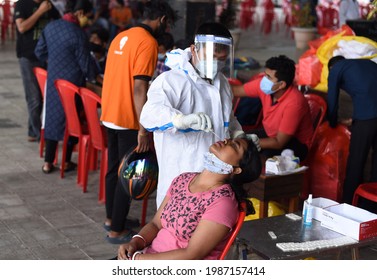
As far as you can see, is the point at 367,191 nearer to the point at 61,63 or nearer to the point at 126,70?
the point at 126,70

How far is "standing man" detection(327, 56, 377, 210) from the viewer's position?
5.69 meters

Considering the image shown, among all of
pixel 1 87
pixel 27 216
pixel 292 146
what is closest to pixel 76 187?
pixel 27 216

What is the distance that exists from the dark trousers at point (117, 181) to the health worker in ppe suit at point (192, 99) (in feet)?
2.80

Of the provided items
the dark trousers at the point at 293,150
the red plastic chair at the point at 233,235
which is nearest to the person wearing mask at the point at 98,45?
the dark trousers at the point at 293,150

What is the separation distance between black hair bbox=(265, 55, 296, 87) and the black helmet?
1.30 metres

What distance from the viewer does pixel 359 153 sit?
586cm

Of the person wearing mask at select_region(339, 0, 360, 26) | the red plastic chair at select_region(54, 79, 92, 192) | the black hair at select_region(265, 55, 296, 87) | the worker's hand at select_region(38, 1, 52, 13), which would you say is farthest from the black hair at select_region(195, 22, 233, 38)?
the person wearing mask at select_region(339, 0, 360, 26)

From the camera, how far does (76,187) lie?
21.8 ft

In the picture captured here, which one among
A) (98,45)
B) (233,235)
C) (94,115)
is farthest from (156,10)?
(98,45)

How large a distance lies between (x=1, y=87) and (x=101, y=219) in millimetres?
5754

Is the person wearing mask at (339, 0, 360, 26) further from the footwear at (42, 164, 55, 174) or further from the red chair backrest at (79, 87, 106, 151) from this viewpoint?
the red chair backrest at (79, 87, 106, 151)

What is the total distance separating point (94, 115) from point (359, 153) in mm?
2070

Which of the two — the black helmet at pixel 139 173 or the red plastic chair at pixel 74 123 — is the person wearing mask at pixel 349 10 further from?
the black helmet at pixel 139 173

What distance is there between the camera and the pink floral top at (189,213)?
3.51 metres
